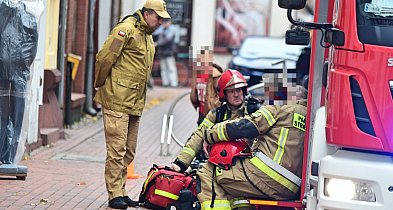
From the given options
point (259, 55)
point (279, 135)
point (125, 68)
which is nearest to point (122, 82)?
point (125, 68)

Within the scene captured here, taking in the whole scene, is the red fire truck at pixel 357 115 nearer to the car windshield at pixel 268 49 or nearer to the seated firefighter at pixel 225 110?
the seated firefighter at pixel 225 110

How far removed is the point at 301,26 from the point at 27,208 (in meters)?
3.56

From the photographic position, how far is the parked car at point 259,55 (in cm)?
2154

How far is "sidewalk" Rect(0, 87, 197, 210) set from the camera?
388 inches

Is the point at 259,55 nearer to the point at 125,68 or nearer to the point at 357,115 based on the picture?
the point at 125,68

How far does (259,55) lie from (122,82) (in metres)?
13.4

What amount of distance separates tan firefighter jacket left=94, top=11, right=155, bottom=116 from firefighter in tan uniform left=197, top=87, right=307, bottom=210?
162 centimetres

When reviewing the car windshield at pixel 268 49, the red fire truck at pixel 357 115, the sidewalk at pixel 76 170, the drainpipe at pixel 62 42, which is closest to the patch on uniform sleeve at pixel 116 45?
the sidewalk at pixel 76 170

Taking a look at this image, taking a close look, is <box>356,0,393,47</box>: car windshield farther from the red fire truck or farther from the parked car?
the parked car

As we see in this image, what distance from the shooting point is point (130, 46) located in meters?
9.52

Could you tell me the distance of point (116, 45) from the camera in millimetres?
9352

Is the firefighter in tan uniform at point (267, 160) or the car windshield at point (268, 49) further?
the car windshield at point (268, 49)

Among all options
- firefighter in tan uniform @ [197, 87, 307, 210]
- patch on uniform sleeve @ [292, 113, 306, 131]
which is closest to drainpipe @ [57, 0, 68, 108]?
firefighter in tan uniform @ [197, 87, 307, 210]

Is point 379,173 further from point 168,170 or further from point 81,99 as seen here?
point 81,99
